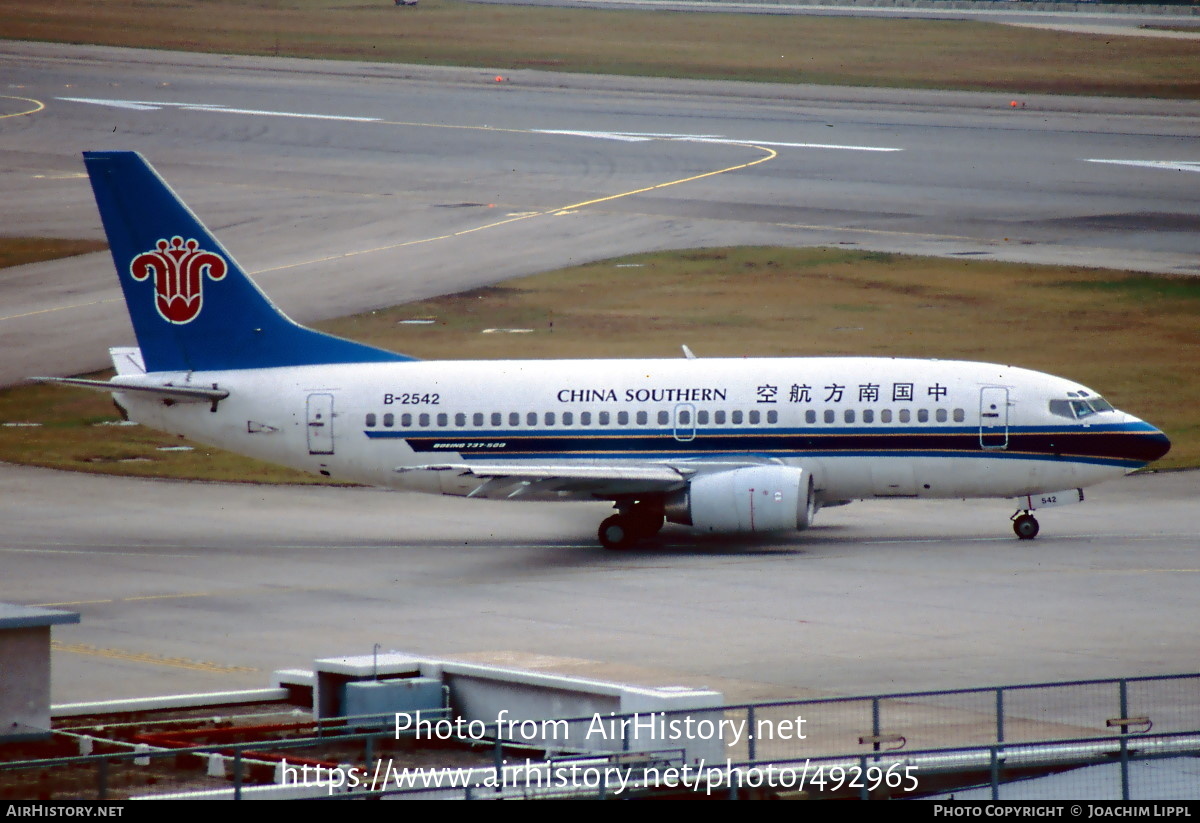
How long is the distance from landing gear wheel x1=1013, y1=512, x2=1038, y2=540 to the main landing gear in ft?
29.5

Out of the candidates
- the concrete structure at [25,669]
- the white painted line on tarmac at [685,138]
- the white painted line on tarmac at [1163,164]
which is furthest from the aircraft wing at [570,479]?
the white painted line on tarmac at [1163,164]

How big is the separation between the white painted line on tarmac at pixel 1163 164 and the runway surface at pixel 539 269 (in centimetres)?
30

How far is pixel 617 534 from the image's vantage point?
48.5 m

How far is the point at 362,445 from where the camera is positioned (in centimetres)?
4931

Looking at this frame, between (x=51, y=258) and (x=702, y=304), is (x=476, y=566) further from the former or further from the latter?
(x=51, y=258)

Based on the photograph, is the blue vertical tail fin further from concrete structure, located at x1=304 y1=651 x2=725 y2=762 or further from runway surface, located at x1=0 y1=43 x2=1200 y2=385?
runway surface, located at x1=0 y1=43 x2=1200 y2=385

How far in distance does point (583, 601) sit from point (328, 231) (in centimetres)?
5274

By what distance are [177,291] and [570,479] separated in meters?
11.9

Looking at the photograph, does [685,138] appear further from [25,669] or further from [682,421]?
[25,669]

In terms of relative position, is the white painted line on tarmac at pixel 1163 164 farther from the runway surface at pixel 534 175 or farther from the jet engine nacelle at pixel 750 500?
the jet engine nacelle at pixel 750 500

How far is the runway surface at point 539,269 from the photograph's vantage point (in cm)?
3744

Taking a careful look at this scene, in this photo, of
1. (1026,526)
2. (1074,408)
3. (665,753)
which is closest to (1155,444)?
(1074,408)

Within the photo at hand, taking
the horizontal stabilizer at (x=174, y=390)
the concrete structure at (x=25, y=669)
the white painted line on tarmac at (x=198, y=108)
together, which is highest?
the white painted line on tarmac at (x=198, y=108)

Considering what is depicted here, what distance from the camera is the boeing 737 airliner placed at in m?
46.9
